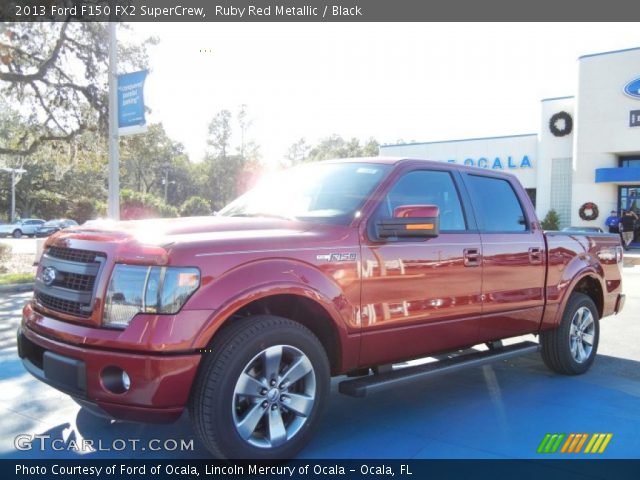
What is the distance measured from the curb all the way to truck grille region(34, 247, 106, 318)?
888 cm

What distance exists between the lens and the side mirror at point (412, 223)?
3785 mm

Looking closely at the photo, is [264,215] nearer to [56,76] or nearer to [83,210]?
[56,76]

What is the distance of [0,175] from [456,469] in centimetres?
6218

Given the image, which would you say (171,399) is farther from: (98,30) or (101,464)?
(98,30)

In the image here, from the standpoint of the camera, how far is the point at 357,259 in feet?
12.4

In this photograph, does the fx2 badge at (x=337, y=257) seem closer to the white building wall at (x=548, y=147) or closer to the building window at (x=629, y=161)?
the building window at (x=629, y=161)

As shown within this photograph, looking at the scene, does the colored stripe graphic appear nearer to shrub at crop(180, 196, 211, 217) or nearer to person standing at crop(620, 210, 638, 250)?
person standing at crop(620, 210, 638, 250)

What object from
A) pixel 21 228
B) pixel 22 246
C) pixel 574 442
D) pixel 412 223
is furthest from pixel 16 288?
pixel 21 228

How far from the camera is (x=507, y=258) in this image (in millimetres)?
4867

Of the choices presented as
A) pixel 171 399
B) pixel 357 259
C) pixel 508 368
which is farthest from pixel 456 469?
pixel 508 368

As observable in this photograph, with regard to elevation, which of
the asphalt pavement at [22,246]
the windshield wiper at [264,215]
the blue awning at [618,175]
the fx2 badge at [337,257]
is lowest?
the asphalt pavement at [22,246]

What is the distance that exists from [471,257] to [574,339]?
196 cm

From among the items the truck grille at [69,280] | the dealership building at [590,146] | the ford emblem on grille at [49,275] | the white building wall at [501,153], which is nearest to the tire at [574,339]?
the truck grille at [69,280]

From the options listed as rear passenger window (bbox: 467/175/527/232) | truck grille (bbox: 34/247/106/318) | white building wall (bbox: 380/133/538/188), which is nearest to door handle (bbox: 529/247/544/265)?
rear passenger window (bbox: 467/175/527/232)
